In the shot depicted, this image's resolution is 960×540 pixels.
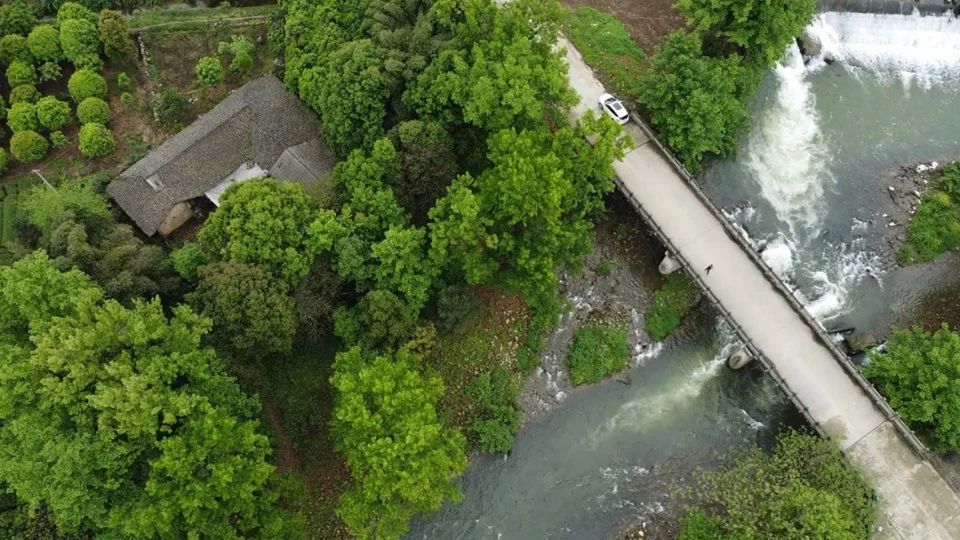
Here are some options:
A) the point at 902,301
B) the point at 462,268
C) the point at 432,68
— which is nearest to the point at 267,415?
the point at 462,268

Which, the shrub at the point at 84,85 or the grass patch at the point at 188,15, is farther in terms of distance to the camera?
the grass patch at the point at 188,15

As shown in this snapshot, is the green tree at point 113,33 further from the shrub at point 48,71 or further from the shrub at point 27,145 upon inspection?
the shrub at point 27,145

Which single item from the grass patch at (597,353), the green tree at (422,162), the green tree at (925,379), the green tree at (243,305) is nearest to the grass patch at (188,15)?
the green tree at (422,162)

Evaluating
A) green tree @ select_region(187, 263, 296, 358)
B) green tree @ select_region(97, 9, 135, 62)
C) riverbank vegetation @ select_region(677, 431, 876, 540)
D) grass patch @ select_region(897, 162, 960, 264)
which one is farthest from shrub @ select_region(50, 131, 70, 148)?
grass patch @ select_region(897, 162, 960, 264)

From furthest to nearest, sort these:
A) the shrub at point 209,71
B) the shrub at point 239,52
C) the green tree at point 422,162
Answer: the shrub at point 239,52 < the shrub at point 209,71 < the green tree at point 422,162

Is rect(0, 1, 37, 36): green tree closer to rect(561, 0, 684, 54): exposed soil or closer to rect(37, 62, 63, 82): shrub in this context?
rect(37, 62, 63, 82): shrub
